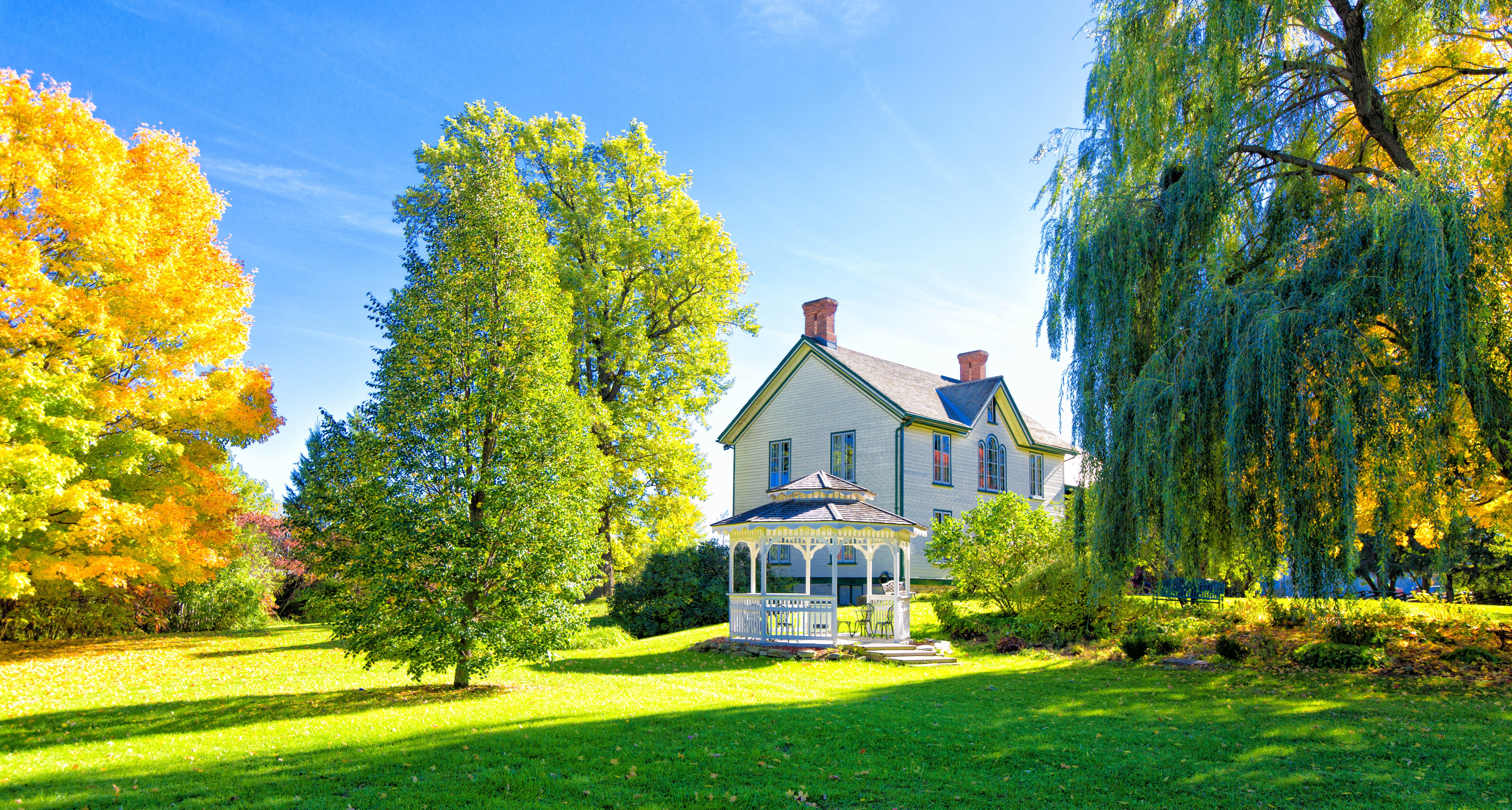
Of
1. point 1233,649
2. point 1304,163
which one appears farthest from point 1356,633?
point 1304,163

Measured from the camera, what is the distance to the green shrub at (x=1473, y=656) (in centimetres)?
1244

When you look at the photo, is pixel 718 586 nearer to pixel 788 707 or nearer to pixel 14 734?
pixel 788 707

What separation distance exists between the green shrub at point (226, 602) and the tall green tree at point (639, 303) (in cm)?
1085

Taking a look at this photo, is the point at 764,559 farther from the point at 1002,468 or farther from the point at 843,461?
the point at 1002,468

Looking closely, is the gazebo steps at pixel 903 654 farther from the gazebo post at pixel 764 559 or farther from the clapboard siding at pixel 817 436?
the clapboard siding at pixel 817 436

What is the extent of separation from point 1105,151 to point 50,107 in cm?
1796

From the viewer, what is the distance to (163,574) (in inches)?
695

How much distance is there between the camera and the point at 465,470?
39.5 ft

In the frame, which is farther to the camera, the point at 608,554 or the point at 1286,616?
the point at 608,554

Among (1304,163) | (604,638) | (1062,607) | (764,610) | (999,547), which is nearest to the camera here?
(1304,163)

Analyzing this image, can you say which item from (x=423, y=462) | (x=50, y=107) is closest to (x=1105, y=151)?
(x=423, y=462)

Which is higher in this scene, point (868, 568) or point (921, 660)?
point (868, 568)

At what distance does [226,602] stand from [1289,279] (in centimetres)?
2833

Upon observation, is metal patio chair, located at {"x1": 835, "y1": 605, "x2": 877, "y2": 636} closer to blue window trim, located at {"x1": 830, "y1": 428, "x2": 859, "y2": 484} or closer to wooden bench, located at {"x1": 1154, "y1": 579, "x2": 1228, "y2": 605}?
wooden bench, located at {"x1": 1154, "y1": 579, "x2": 1228, "y2": 605}
